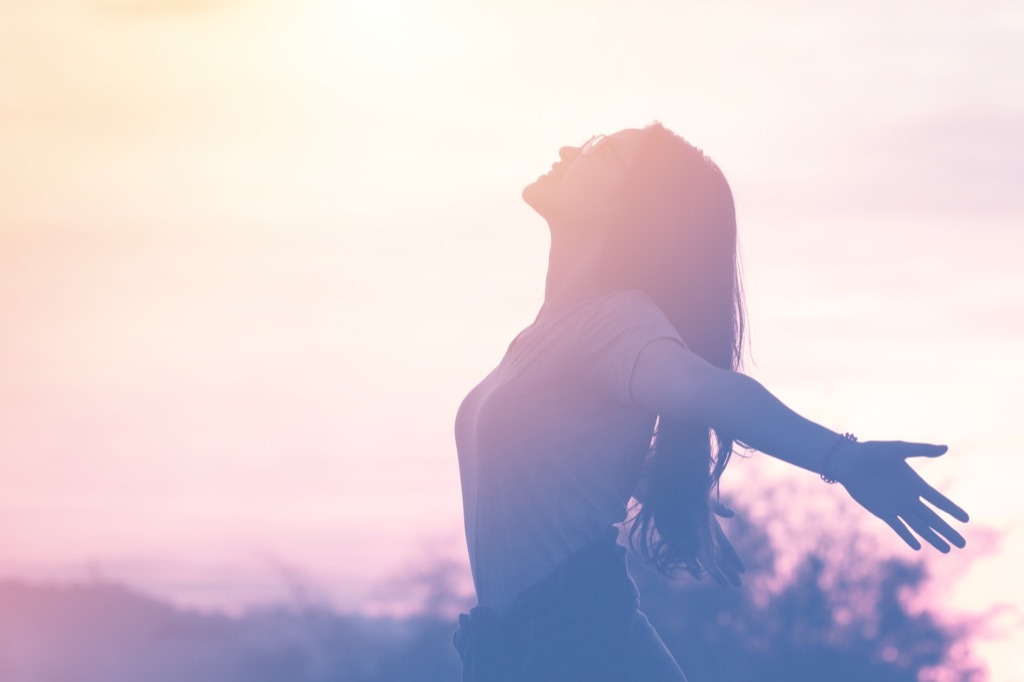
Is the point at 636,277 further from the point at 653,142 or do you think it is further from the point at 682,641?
the point at 682,641

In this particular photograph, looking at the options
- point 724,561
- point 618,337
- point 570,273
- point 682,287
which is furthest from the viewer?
point 724,561

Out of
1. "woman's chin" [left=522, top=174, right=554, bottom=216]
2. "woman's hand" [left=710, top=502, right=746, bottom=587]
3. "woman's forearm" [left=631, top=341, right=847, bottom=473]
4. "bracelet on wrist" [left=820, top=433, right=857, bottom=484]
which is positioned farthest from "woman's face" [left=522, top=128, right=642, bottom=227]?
"bracelet on wrist" [left=820, top=433, right=857, bottom=484]

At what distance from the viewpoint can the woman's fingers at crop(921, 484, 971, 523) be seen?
2.55 metres

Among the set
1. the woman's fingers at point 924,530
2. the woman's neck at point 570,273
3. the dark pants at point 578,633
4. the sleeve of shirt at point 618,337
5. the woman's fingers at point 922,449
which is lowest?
the woman's fingers at point 924,530

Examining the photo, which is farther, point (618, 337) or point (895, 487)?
point (618, 337)

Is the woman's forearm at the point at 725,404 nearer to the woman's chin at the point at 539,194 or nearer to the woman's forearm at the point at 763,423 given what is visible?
the woman's forearm at the point at 763,423

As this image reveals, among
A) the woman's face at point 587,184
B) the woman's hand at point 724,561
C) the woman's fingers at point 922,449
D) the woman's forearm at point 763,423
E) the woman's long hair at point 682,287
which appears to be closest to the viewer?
the woman's fingers at point 922,449

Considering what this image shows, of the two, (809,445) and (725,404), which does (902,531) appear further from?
(725,404)

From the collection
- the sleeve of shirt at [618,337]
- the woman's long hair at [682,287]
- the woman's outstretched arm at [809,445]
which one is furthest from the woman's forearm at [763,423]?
the woman's long hair at [682,287]

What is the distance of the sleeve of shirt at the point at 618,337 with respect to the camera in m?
3.02

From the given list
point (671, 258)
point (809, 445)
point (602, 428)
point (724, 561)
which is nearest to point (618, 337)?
point (602, 428)

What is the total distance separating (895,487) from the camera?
2566 mm

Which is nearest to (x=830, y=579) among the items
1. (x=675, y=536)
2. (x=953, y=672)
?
(x=953, y=672)

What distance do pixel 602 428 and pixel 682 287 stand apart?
15.4 inches
